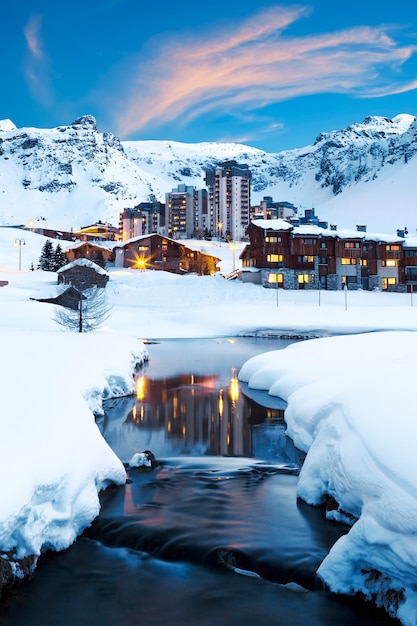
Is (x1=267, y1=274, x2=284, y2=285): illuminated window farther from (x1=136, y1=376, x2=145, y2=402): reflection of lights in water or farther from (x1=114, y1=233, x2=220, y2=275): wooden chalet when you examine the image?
(x1=136, y1=376, x2=145, y2=402): reflection of lights in water

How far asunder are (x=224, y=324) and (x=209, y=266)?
53641mm

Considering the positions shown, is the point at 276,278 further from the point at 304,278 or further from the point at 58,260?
the point at 58,260

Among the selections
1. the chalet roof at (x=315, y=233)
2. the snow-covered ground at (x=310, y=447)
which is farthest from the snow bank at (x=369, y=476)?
the chalet roof at (x=315, y=233)

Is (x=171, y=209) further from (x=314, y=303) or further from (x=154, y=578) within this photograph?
(x=154, y=578)

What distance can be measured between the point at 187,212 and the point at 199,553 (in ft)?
538

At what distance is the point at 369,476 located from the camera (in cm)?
709

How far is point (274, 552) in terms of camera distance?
7.56 metres

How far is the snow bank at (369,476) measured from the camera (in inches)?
231

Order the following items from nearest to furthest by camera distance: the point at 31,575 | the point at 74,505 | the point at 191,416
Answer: the point at 31,575 → the point at 74,505 → the point at 191,416

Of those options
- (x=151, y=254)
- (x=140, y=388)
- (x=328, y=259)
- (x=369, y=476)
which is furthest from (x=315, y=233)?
(x=369, y=476)

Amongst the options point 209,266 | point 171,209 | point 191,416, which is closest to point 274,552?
point 191,416

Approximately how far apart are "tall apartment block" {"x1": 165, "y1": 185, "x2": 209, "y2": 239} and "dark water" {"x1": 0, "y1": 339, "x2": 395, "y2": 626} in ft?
508

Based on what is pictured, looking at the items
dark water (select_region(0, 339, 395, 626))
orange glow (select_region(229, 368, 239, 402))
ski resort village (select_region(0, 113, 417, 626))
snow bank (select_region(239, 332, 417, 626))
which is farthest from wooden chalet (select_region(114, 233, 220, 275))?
snow bank (select_region(239, 332, 417, 626))

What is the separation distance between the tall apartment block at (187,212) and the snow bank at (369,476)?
508 feet
